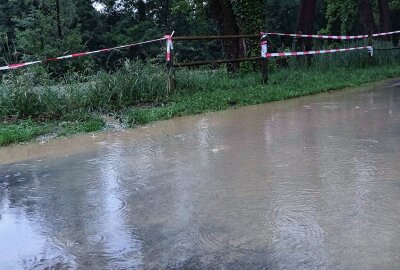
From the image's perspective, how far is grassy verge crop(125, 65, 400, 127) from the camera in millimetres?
8443

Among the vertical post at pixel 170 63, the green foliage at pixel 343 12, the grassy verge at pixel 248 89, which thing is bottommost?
the grassy verge at pixel 248 89

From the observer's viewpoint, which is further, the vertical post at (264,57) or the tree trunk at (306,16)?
the tree trunk at (306,16)

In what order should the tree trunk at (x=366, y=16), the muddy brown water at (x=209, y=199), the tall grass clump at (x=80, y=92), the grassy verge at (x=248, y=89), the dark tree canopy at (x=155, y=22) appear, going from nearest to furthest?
the muddy brown water at (x=209, y=199)
the tall grass clump at (x=80, y=92)
the grassy verge at (x=248, y=89)
the dark tree canopy at (x=155, y=22)
the tree trunk at (x=366, y=16)

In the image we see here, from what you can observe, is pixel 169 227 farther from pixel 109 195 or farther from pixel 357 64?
pixel 357 64

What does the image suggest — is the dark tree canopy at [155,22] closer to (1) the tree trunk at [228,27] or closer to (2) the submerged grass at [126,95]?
(1) the tree trunk at [228,27]

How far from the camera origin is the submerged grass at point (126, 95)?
305 inches

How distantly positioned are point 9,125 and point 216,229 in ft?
17.2

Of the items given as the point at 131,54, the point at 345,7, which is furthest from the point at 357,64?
the point at 345,7

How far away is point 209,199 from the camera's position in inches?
154

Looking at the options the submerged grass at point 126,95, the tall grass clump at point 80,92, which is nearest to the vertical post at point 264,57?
the submerged grass at point 126,95

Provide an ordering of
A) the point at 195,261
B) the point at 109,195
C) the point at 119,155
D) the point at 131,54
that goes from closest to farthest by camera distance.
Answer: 1. the point at 195,261
2. the point at 109,195
3. the point at 119,155
4. the point at 131,54

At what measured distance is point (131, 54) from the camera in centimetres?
3541

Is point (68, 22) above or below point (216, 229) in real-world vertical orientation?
above

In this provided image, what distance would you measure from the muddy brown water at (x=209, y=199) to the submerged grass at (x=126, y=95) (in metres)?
1.02
